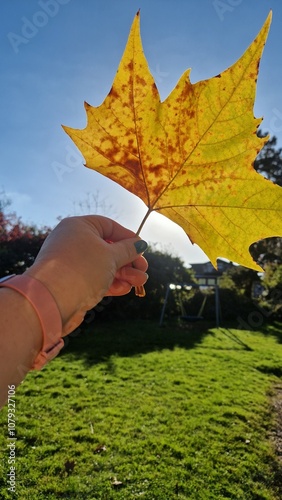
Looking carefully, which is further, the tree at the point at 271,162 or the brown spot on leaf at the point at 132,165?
the tree at the point at 271,162

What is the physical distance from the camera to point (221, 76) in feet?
3.72

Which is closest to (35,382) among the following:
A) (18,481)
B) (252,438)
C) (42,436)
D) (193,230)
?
(42,436)

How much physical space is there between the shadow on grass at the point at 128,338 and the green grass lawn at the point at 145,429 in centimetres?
26

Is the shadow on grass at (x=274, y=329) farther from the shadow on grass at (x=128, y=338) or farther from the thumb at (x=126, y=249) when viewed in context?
the thumb at (x=126, y=249)

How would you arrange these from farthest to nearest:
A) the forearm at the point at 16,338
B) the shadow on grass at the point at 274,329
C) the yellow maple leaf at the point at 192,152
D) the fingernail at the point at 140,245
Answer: the shadow on grass at the point at 274,329
the fingernail at the point at 140,245
the yellow maple leaf at the point at 192,152
the forearm at the point at 16,338

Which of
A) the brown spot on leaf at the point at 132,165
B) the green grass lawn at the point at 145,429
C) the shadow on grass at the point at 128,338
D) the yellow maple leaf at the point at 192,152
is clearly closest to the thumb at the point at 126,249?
the yellow maple leaf at the point at 192,152

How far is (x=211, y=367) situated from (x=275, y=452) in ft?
14.1

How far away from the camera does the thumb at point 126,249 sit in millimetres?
1245

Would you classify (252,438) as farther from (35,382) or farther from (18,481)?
(35,382)

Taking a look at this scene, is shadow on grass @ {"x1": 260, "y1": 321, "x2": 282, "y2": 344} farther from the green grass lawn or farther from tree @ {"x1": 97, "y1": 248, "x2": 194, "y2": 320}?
the green grass lawn

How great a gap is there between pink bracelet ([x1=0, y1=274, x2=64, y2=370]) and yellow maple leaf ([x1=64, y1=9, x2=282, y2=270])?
57cm

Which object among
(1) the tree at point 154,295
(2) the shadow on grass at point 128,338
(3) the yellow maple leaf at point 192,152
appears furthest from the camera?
(1) the tree at point 154,295

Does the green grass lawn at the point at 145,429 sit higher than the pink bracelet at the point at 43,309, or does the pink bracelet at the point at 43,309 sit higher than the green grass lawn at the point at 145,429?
the pink bracelet at the point at 43,309

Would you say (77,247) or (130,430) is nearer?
(77,247)
